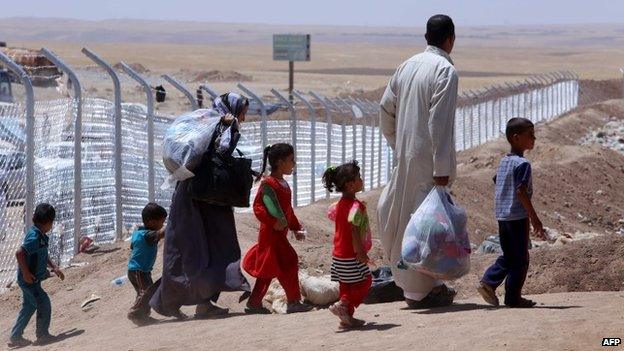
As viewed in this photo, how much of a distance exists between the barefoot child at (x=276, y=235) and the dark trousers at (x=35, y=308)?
127cm

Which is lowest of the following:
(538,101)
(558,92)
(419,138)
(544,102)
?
(558,92)

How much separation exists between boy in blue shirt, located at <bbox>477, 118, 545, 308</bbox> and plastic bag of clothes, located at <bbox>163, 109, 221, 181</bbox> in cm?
178

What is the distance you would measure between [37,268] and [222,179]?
4.24ft

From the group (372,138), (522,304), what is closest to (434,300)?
(522,304)

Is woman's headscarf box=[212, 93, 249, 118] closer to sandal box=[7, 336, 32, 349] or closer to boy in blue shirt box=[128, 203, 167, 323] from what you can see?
boy in blue shirt box=[128, 203, 167, 323]

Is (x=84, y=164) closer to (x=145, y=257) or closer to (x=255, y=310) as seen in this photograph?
(x=145, y=257)

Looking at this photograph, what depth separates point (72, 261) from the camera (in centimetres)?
1109

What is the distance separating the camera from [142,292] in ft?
27.7

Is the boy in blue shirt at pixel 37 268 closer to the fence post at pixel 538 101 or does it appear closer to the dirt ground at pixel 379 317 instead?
the dirt ground at pixel 379 317

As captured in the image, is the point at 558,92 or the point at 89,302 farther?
the point at 558,92

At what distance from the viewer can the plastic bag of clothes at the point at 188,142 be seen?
802 cm

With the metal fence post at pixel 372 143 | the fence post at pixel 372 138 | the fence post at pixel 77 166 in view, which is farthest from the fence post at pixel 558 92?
the fence post at pixel 77 166

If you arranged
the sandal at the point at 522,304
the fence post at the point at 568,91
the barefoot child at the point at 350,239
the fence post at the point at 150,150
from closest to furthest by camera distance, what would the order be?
the barefoot child at the point at 350,239
the sandal at the point at 522,304
the fence post at the point at 150,150
the fence post at the point at 568,91

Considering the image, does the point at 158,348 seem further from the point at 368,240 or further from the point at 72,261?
the point at 72,261
